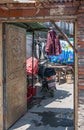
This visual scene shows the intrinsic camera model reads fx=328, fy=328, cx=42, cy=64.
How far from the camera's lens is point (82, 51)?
6543 millimetres

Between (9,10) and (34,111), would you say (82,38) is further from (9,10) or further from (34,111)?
(34,111)

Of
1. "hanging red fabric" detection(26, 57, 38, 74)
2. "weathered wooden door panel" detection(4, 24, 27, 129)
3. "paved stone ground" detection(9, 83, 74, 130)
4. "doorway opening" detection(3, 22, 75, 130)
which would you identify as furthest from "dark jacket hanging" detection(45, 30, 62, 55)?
"hanging red fabric" detection(26, 57, 38, 74)

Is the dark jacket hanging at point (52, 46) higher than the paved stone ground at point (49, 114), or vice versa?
the dark jacket hanging at point (52, 46)

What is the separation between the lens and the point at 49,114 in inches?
408

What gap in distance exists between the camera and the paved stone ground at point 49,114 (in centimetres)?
889

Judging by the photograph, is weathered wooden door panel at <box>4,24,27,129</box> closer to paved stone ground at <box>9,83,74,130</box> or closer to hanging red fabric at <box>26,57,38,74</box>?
paved stone ground at <box>9,83,74,130</box>

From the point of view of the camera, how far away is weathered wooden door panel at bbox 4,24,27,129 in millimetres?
8211

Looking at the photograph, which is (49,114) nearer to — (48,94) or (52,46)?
(52,46)

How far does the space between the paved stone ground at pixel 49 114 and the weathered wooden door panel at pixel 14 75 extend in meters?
0.31

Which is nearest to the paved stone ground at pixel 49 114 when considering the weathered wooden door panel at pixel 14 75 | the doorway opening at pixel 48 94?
the doorway opening at pixel 48 94

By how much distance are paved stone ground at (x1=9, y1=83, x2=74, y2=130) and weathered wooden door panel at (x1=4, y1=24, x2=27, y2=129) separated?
1.01 feet

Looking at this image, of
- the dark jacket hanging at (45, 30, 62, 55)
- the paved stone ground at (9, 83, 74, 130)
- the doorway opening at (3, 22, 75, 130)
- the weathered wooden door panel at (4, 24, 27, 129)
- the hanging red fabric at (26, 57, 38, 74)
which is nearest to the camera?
the weathered wooden door panel at (4, 24, 27, 129)

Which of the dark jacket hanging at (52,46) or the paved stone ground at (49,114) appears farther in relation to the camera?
the dark jacket hanging at (52,46)

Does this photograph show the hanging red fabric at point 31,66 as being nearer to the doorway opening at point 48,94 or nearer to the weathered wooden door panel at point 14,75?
the doorway opening at point 48,94
